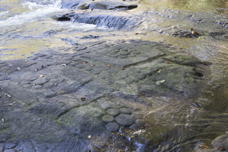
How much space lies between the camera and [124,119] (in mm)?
2844

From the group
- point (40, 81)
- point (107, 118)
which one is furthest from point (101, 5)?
point (107, 118)

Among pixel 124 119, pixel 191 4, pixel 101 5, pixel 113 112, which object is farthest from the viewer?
pixel 101 5

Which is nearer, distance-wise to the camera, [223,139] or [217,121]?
[223,139]

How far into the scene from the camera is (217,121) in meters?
2.85

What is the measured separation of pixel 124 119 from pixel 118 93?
0.62 metres

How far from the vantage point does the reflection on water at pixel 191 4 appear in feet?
30.2

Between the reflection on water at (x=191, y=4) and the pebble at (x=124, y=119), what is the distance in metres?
7.27

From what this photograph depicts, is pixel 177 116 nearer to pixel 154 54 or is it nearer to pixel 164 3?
pixel 154 54

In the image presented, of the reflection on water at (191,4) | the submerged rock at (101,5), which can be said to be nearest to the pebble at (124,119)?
the reflection on water at (191,4)

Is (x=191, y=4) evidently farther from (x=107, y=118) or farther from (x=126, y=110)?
(x=107, y=118)

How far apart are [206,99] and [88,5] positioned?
8735 mm

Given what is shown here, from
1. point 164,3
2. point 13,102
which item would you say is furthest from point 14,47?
A: point 164,3

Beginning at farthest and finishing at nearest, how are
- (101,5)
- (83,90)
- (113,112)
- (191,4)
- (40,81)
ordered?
(101,5)
(191,4)
(40,81)
(83,90)
(113,112)

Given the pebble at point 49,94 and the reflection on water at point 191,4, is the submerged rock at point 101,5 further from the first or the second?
the pebble at point 49,94
